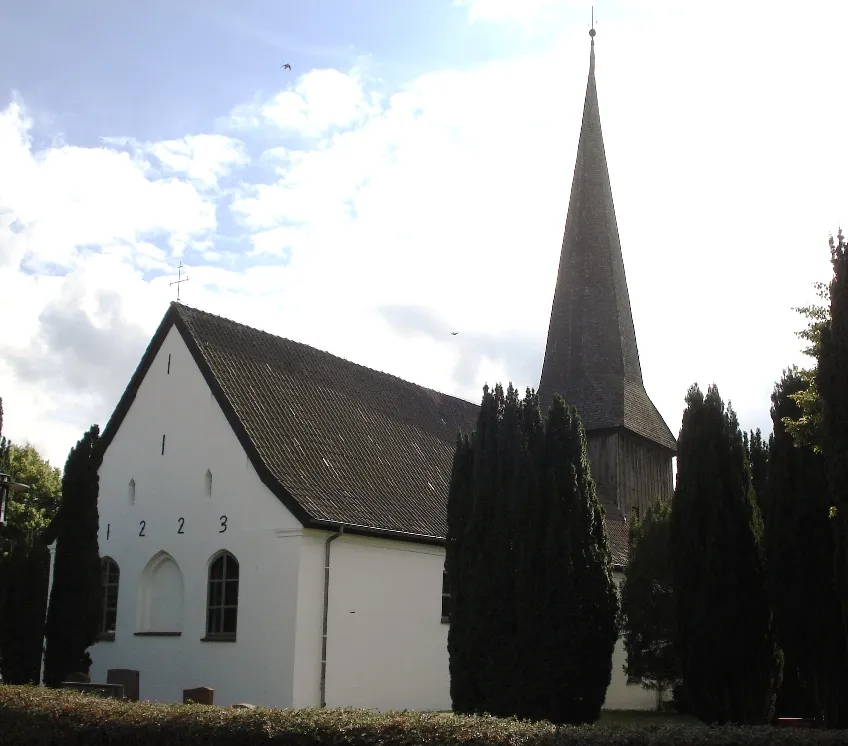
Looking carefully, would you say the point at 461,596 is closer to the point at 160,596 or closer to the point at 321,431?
the point at 321,431

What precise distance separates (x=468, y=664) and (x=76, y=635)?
346 inches

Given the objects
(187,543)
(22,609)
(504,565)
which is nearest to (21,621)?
(22,609)

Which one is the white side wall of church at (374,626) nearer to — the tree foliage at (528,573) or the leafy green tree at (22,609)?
the tree foliage at (528,573)

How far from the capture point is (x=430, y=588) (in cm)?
2034

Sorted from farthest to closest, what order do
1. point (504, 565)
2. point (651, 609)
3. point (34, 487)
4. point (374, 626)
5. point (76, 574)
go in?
point (34, 487)
point (651, 609)
point (76, 574)
point (374, 626)
point (504, 565)

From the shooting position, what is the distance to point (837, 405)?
35.7 ft

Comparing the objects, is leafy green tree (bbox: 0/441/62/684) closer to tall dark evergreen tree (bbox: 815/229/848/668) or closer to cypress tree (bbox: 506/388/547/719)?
cypress tree (bbox: 506/388/547/719)

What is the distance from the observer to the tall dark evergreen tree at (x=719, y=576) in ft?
48.7

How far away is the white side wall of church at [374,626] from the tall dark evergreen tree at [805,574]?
25.1ft

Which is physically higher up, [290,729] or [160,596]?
[160,596]

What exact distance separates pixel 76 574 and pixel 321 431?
5825mm

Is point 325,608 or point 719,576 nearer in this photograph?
point 719,576

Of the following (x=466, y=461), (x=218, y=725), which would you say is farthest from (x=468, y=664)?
(x=218, y=725)

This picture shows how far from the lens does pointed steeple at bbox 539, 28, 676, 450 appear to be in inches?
1232
